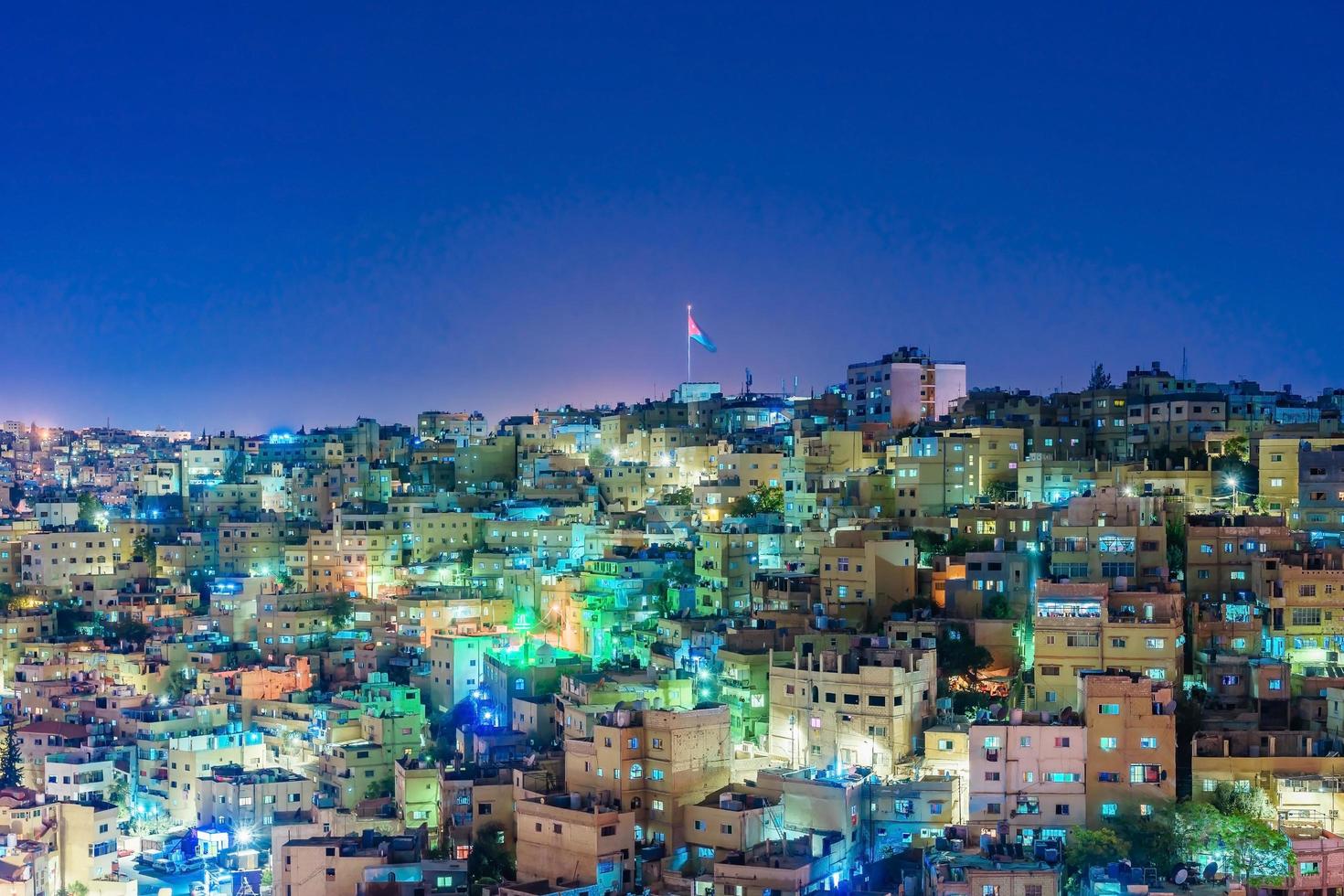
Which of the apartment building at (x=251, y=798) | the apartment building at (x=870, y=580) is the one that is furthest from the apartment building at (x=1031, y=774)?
the apartment building at (x=251, y=798)

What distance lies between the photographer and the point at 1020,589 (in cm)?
2523

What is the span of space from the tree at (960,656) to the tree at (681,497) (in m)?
14.3

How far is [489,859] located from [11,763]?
1142cm

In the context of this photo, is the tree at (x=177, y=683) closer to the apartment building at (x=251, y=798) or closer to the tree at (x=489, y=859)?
the apartment building at (x=251, y=798)

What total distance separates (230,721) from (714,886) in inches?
507

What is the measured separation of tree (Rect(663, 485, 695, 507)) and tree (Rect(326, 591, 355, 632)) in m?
7.58

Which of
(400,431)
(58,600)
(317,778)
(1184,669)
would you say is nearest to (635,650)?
(317,778)

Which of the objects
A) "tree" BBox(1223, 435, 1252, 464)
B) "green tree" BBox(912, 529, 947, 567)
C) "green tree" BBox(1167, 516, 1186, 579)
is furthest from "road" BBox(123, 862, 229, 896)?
"tree" BBox(1223, 435, 1252, 464)

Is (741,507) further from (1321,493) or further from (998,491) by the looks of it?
(1321,493)

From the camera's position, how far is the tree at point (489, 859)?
68.1ft

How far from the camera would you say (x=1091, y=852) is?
18250mm

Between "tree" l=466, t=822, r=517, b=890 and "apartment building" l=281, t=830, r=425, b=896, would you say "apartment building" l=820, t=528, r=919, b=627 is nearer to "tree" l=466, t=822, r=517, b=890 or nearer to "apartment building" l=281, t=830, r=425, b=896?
"tree" l=466, t=822, r=517, b=890

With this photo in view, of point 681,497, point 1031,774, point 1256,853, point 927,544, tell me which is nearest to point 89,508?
point 681,497

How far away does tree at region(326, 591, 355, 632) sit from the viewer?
112ft
